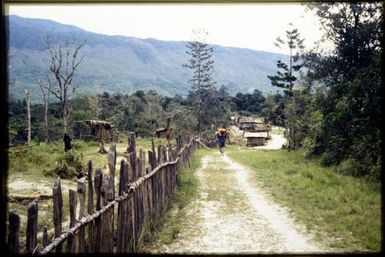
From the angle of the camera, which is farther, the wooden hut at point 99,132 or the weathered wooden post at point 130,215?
the wooden hut at point 99,132

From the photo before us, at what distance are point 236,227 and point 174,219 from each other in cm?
104

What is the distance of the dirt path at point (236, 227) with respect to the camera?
497cm

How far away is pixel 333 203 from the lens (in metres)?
6.85

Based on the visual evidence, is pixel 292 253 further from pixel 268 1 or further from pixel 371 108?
pixel 371 108

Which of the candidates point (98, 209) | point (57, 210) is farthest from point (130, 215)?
point (57, 210)

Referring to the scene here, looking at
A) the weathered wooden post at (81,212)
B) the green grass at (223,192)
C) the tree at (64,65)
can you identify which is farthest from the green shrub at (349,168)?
the tree at (64,65)

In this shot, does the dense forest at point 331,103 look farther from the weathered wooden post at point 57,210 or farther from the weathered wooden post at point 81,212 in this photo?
the weathered wooden post at point 57,210

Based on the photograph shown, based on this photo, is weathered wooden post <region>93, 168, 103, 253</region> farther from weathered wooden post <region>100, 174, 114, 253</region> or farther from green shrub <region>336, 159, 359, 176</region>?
green shrub <region>336, 159, 359, 176</region>

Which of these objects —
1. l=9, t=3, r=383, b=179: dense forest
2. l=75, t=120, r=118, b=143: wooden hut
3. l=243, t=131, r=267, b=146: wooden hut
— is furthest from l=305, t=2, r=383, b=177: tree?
l=243, t=131, r=267, b=146: wooden hut

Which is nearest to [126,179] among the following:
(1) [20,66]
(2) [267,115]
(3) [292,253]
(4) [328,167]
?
(3) [292,253]

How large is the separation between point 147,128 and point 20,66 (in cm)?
1486

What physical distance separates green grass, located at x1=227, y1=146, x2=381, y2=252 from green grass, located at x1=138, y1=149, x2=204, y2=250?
5.71ft

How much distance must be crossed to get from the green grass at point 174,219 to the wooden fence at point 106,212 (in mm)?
132

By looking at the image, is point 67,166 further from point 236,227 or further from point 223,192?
point 236,227
